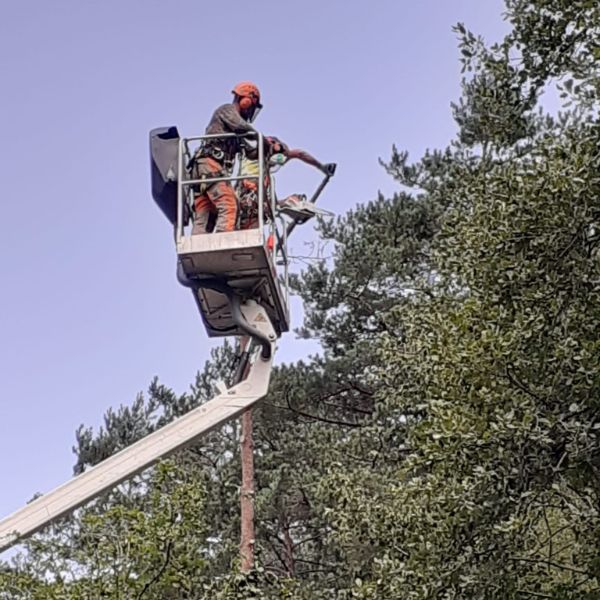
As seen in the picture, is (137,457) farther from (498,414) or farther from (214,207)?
(498,414)

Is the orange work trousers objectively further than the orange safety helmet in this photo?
No

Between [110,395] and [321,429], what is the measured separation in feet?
11.2

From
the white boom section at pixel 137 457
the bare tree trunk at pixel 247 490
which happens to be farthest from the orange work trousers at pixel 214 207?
the bare tree trunk at pixel 247 490

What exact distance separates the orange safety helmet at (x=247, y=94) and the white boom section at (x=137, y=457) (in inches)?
62.7

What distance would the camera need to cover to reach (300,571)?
559 inches

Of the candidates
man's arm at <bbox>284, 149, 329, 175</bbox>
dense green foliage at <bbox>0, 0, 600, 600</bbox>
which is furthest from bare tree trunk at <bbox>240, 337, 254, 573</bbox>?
man's arm at <bbox>284, 149, 329, 175</bbox>

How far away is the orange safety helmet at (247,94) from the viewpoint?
6125 mm

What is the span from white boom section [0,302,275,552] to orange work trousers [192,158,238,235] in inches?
29.6

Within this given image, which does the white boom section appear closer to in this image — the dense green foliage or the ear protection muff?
the dense green foliage

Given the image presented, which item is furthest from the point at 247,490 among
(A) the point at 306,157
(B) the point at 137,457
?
(B) the point at 137,457

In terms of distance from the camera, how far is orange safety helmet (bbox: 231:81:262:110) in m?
6.12

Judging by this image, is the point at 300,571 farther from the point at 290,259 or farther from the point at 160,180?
the point at 160,180

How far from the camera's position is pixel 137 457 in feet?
17.2

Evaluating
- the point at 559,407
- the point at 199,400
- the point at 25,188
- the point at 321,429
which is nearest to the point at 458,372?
the point at 559,407
